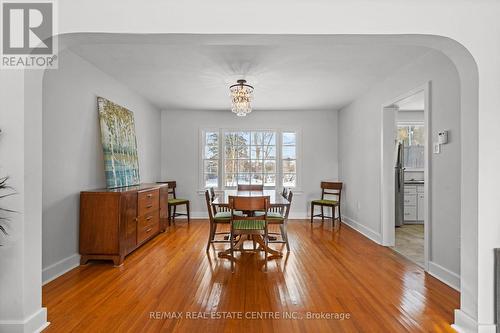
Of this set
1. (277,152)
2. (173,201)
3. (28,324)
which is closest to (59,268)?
(28,324)

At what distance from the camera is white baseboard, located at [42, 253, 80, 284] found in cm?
294

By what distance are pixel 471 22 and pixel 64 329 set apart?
3.76 metres

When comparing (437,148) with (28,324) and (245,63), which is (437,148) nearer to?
(245,63)

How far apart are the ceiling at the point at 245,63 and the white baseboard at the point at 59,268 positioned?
2286 millimetres

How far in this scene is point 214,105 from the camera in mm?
6133

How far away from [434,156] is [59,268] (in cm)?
441

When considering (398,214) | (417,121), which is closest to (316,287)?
(398,214)

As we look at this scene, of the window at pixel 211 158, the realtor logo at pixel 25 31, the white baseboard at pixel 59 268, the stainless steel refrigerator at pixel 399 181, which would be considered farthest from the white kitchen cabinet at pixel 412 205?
the realtor logo at pixel 25 31

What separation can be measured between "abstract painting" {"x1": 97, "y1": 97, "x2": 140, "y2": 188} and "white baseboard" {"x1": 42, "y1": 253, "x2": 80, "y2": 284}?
1025 millimetres

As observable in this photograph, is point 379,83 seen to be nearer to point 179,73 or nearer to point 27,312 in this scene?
point 179,73

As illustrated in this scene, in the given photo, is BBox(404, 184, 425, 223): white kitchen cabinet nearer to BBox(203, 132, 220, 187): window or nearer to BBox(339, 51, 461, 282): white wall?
BBox(339, 51, 461, 282): white wall

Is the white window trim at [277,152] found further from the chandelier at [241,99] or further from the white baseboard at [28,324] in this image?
the white baseboard at [28,324]

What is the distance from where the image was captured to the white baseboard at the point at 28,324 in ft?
6.45

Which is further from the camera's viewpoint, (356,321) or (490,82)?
(356,321)
